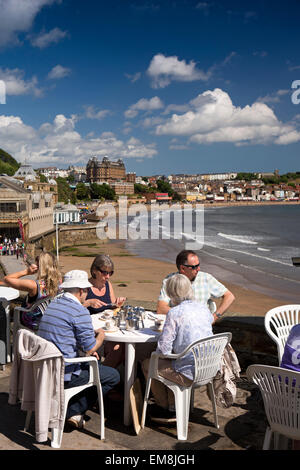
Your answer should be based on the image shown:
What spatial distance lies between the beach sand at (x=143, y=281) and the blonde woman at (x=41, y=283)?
151 cm

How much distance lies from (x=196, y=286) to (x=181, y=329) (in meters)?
0.92

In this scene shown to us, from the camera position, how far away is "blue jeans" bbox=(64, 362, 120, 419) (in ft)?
10.8

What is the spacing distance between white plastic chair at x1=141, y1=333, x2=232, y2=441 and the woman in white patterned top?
0.04 m

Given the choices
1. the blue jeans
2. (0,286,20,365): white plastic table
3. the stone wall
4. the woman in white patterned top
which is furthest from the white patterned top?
(0,286,20,365): white plastic table

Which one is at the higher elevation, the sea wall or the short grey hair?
the short grey hair

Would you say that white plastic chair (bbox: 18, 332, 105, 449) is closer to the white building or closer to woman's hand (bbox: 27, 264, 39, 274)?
woman's hand (bbox: 27, 264, 39, 274)

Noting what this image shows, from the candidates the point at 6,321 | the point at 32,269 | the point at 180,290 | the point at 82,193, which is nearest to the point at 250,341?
the point at 180,290

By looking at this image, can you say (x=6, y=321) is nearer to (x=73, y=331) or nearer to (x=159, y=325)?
(x=73, y=331)

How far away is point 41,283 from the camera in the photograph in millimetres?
3848

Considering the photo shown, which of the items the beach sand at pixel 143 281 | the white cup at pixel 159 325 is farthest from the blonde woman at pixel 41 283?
the beach sand at pixel 143 281

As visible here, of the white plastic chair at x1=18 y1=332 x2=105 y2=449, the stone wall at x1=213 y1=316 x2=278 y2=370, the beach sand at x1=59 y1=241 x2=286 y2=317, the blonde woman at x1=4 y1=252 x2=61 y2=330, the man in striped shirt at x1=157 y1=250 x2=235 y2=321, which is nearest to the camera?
the white plastic chair at x1=18 y1=332 x2=105 y2=449

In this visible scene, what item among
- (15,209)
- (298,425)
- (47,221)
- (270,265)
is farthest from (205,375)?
(47,221)

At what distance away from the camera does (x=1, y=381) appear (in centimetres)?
430

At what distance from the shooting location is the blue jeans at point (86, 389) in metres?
3.29
